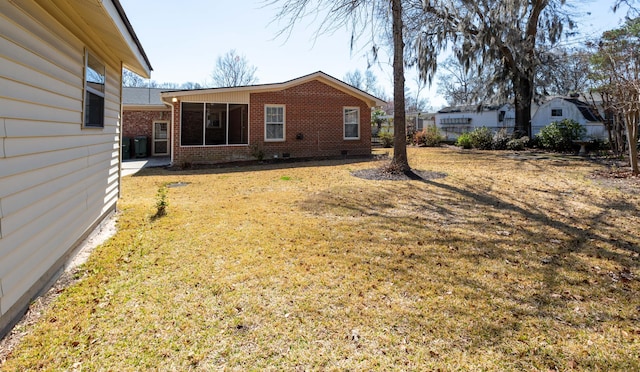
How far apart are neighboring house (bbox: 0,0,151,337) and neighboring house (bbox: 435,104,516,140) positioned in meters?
26.4

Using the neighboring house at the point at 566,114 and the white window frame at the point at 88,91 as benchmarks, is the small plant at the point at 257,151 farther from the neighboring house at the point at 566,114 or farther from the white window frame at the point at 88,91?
the neighboring house at the point at 566,114

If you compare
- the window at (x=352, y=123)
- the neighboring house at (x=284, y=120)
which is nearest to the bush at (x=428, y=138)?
the neighboring house at (x=284, y=120)

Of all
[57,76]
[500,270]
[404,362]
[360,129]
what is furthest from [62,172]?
[360,129]

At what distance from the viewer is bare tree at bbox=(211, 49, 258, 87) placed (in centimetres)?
3991

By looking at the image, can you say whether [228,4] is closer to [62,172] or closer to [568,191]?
A: [62,172]

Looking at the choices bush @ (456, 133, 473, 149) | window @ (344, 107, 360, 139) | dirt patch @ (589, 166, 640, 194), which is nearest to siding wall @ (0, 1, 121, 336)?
dirt patch @ (589, 166, 640, 194)

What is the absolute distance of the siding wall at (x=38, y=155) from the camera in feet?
7.37

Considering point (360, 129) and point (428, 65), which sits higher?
point (428, 65)

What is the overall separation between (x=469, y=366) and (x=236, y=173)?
9155 mm

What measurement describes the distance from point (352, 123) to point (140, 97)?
35.2ft

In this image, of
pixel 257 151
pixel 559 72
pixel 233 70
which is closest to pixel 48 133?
pixel 257 151

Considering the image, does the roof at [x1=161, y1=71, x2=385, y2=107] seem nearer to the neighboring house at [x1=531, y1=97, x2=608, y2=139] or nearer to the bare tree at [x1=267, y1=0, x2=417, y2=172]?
the bare tree at [x1=267, y1=0, x2=417, y2=172]

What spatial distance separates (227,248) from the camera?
391 centimetres

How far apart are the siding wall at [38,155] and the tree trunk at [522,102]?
760 inches
